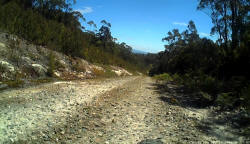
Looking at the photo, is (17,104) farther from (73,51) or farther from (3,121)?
(73,51)

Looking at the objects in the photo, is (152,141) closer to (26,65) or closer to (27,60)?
(26,65)

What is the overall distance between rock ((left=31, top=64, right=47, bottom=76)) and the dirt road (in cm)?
445

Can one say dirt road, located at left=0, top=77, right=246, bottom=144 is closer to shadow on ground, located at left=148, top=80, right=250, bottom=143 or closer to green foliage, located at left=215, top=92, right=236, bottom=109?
shadow on ground, located at left=148, top=80, right=250, bottom=143

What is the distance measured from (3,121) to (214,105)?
281 inches

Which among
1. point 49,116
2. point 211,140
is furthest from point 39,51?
point 211,140

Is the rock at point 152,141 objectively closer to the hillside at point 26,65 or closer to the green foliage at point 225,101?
the green foliage at point 225,101

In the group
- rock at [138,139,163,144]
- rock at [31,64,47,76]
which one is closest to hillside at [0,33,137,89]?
rock at [31,64,47,76]

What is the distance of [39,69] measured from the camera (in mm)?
11758

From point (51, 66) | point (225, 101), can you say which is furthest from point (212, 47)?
point (51, 66)

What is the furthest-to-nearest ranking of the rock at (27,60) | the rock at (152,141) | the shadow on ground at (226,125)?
1. the rock at (27,60)
2. the shadow on ground at (226,125)
3. the rock at (152,141)

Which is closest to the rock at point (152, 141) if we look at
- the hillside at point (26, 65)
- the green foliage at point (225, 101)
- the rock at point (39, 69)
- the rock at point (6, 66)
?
the green foliage at point (225, 101)

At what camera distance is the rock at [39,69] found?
1152 cm

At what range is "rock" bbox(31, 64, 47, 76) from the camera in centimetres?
1152

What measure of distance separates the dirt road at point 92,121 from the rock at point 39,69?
445 cm
